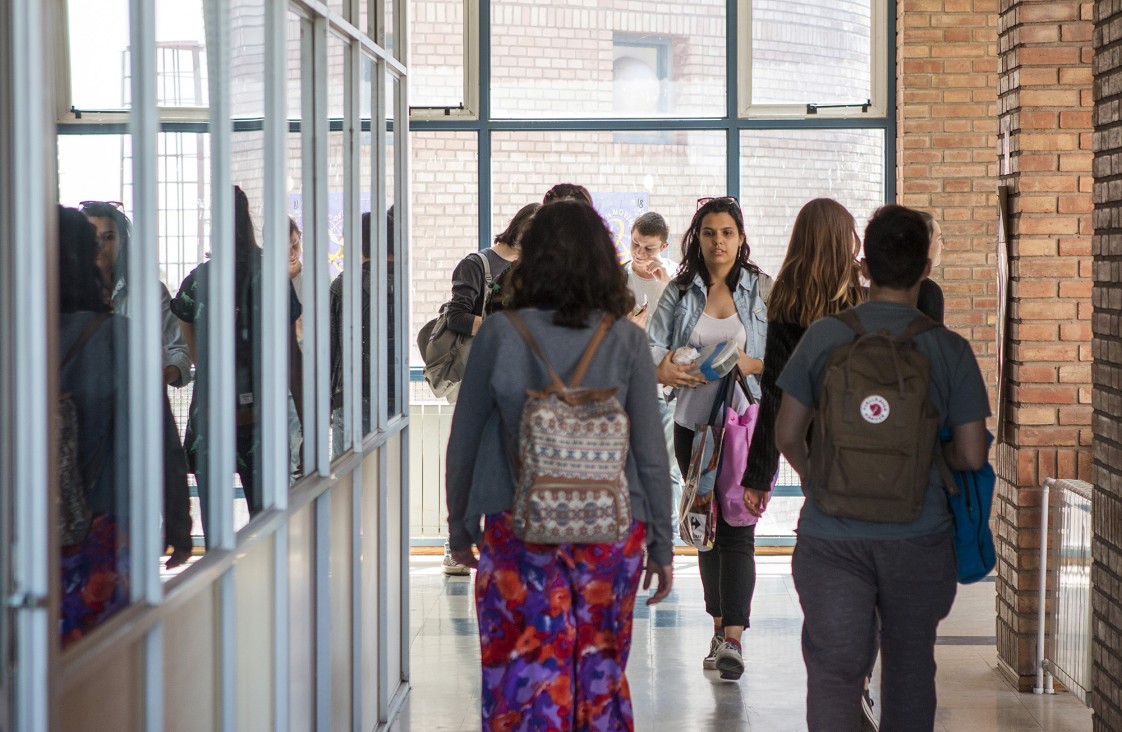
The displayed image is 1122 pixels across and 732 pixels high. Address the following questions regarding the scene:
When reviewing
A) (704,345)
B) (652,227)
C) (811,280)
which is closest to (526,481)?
(811,280)

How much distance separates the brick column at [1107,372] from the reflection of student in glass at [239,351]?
2234 millimetres

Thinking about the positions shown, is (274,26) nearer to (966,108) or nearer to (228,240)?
(228,240)

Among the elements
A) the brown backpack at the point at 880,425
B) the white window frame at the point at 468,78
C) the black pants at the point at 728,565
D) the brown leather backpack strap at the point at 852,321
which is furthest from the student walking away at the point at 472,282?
the white window frame at the point at 468,78

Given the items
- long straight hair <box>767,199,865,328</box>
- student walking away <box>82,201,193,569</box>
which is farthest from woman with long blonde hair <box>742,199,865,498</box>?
student walking away <box>82,201,193,569</box>

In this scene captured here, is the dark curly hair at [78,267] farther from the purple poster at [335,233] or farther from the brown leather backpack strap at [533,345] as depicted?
the purple poster at [335,233]

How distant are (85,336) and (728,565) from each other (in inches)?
139

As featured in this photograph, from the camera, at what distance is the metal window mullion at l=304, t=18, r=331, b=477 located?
139 inches

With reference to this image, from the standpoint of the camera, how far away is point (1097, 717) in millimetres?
3896

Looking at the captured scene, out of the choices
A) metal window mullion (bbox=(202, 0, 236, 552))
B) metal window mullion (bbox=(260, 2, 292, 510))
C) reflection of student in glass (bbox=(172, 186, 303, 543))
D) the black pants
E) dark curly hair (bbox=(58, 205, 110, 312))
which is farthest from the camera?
the black pants

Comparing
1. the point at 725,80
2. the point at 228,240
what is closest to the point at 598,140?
the point at 725,80

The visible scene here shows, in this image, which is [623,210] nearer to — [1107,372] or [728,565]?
[728,565]

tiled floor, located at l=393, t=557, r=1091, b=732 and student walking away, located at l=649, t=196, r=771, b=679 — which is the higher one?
student walking away, located at l=649, t=196, r=771, b=679

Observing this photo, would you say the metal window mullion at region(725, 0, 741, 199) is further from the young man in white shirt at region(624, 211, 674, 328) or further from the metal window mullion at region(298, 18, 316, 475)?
the metal window mullion at region(298, 18, 316, 475)

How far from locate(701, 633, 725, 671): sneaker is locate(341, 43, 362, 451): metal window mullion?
6.41 ft
